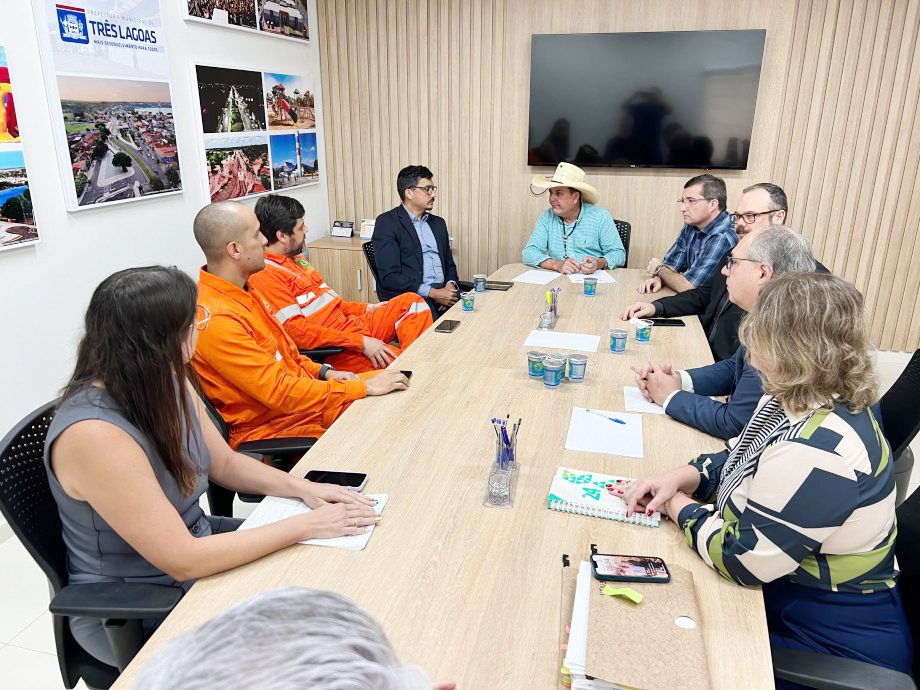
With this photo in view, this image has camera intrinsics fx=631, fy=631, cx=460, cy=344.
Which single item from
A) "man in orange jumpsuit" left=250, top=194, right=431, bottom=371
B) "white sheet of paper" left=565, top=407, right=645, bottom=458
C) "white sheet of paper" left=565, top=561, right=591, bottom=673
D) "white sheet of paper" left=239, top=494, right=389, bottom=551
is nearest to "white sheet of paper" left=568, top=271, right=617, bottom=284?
"man in orange jumpsuit" left=250, top=194, right=431, bottom=371

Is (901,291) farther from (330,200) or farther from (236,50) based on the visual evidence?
(236,50)

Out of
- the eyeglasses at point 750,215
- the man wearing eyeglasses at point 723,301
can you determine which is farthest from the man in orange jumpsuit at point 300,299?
the eyeglasses at point 750,215

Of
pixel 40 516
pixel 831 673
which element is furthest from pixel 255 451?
pixel 831 673

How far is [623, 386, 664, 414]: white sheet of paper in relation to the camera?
2167 mm

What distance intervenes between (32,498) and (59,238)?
2.13 metres

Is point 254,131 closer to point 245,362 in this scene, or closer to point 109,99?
point 109,99

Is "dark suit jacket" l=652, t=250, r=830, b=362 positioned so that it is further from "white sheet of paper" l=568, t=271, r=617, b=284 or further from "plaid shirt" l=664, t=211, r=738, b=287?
"white sheet of paper" l=568, t=271, r=617, b=284

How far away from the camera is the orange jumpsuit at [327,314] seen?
3123 mm

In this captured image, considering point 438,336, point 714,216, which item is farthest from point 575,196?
point 438,336

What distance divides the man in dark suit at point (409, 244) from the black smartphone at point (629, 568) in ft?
9.70

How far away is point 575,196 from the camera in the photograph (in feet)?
14.5

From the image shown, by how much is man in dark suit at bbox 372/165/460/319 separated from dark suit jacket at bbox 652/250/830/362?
1481 mm

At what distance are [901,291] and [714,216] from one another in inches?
88.8

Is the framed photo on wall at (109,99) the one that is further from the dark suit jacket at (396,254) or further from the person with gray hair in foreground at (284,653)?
the person with gray hair in foreground at (284,653)
